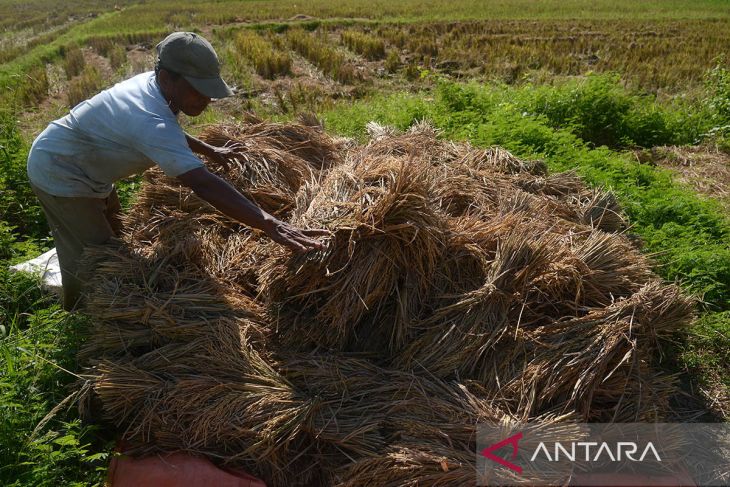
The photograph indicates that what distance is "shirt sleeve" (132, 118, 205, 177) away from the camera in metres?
2.43

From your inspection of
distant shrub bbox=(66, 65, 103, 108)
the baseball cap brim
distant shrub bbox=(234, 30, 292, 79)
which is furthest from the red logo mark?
distant shrub bbox=(234, 30, 292, 79)

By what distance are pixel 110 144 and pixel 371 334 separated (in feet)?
5.62

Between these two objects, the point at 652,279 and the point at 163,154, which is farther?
the point at 652,279

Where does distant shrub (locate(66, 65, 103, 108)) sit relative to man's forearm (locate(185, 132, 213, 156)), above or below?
below

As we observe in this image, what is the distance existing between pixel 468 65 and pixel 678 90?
4.17 m

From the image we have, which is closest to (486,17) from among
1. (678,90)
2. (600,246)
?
(678,90)

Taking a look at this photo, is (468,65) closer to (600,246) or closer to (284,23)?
(284,23)

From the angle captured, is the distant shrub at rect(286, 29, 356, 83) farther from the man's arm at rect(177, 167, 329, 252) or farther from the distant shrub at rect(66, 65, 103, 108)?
the man's arm at rect(177, 167, 329, 252)

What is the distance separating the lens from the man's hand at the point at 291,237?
2488 mm

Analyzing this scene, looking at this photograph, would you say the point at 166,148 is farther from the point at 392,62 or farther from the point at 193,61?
the point at 392,62

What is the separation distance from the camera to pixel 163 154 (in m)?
2.44

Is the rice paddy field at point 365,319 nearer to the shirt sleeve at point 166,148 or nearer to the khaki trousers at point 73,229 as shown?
the khaki trousers at point 73,229

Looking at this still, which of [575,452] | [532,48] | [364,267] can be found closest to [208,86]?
[364,267]

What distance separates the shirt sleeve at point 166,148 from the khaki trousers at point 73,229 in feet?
2.64
